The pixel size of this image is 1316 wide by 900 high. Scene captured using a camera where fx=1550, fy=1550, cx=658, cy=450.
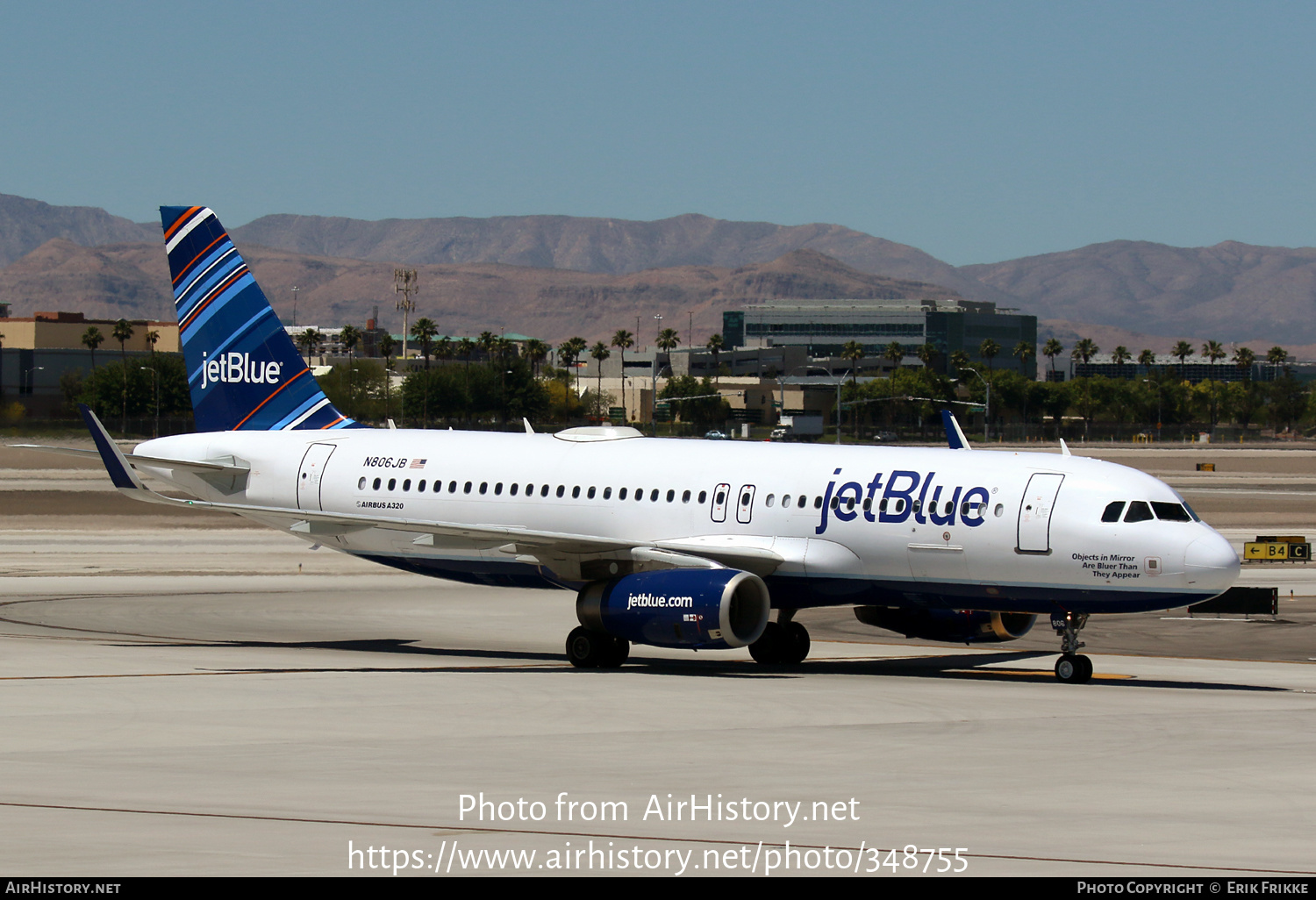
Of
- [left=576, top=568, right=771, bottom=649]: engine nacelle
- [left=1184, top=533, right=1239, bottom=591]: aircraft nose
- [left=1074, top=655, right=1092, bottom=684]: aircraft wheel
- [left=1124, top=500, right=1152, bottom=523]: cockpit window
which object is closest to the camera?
[left=1184, top=533, right=1239, bottom=591]: aircraft nose

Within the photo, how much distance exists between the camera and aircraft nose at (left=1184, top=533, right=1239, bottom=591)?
25.3m

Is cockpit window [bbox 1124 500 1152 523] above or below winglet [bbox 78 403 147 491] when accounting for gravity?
below

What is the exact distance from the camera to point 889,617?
1167 inches

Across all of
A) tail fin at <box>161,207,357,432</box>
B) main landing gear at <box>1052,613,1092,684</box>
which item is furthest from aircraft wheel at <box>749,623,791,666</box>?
tail fin at <box>161,207,357,432</box>

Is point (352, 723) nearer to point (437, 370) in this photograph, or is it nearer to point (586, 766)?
point (586, 766)

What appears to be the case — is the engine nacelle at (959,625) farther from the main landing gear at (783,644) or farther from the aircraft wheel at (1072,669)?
the main landing gear at (783,644)

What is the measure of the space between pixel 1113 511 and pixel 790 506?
5.90 metres

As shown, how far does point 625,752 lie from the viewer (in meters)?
18.5

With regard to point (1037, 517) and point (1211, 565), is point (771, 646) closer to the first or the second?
point (1037, 517)

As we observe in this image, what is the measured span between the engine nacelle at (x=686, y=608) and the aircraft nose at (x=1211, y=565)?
704cm

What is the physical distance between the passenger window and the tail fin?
18432 millimetres

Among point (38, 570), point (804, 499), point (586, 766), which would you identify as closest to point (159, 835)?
point (586, 766)

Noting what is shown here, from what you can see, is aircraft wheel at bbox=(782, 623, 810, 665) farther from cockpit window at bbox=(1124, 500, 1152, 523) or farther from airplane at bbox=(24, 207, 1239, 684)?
cockpit window at bbox=(1124, 500, 1152, 523)

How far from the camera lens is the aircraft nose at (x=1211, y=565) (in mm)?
25281
